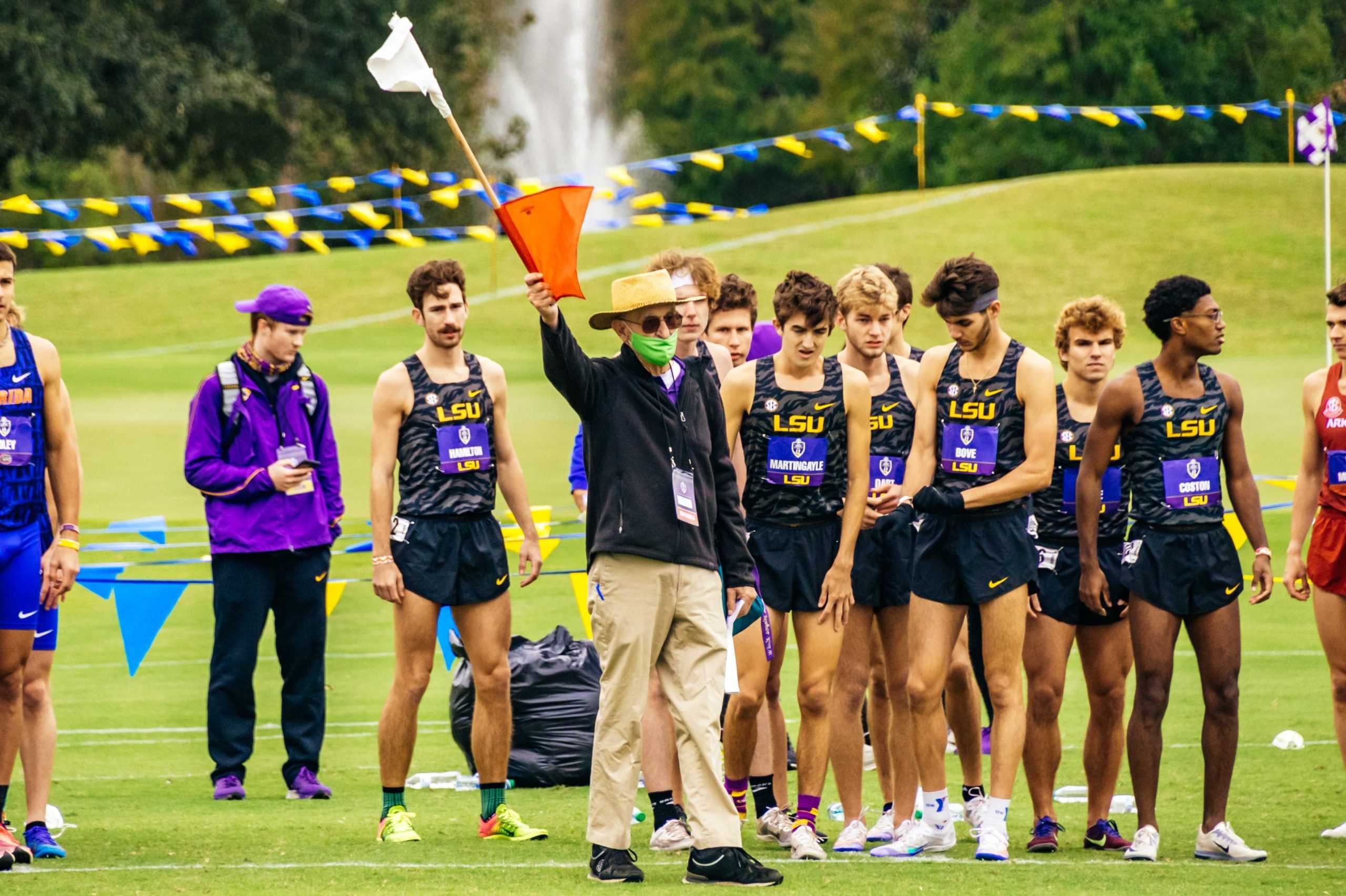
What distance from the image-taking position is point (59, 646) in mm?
12586

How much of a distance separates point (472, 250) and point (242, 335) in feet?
22.6

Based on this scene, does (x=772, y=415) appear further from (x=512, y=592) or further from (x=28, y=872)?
(x=512, y=592)

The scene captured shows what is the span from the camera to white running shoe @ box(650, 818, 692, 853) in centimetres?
658

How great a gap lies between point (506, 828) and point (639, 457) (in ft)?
5.40

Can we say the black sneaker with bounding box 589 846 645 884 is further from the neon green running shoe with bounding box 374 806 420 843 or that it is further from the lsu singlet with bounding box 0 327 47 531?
the lsu singlet with bounding box 0 327 47 531

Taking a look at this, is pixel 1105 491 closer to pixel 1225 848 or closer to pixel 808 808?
pixel 1225 848

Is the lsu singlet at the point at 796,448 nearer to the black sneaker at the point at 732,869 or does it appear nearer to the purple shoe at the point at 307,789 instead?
the black sneaker at the point at 732,869

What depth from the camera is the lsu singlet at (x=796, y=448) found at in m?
6.60

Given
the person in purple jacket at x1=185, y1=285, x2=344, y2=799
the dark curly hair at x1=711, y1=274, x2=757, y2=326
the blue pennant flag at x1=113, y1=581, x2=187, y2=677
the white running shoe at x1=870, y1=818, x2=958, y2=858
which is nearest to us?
the white running shoe at x1=870, y1=818, x2=958, y2=858

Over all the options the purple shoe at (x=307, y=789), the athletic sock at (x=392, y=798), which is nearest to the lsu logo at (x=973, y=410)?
the athletic sock at (x=392, y=798)

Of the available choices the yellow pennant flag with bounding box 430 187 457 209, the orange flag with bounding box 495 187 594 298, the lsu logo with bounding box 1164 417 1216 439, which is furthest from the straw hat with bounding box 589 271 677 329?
the yellow pennant flag with bounding box 430 187 457 209

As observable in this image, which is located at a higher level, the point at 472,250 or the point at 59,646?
the point at 472,250

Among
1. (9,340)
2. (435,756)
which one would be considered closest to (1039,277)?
(435,756)

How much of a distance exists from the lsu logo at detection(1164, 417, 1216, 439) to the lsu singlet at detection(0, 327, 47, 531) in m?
3.78
